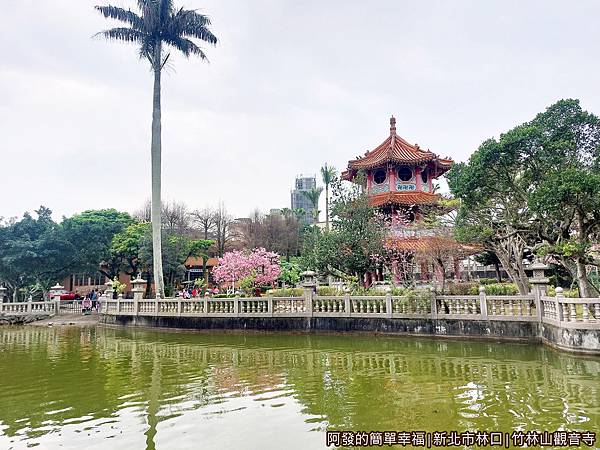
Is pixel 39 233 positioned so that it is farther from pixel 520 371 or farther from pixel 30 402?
pixel 520 371

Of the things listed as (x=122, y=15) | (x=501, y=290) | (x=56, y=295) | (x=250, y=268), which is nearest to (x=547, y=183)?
(x=501, y=290)

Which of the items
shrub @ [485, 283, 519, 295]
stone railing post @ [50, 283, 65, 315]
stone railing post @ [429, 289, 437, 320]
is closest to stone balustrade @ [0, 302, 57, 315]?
stone railing post @ [50, 283, 65, 315]

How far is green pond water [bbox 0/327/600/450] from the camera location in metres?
6.01

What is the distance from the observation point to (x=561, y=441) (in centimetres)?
534

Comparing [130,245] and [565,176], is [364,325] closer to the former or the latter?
[565,176]

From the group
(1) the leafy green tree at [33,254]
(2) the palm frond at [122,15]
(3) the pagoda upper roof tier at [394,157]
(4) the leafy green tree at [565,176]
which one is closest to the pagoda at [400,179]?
(3) the pagoda upper roof tier at [394,157]

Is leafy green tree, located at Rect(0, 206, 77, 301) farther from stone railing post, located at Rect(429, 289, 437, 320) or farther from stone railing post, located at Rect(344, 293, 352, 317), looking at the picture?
stone railing post, located at Rect(429, 289, 437, 320)

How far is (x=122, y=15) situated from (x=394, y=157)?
52.8ft

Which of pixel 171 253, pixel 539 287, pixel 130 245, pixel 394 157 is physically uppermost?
pixel 394 157

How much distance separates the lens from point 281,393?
A: 8133 millimetres

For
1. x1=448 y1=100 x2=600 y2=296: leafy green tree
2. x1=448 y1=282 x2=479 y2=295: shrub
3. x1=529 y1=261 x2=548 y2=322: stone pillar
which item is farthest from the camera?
x1=448 y1=282 x2=479 y2=295: shrub

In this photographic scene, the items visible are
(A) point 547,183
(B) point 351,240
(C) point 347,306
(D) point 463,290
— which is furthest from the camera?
(B) point 351,240

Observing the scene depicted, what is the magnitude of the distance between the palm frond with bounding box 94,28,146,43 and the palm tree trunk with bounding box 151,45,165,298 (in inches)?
36.9

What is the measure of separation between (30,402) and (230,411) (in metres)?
3.75
